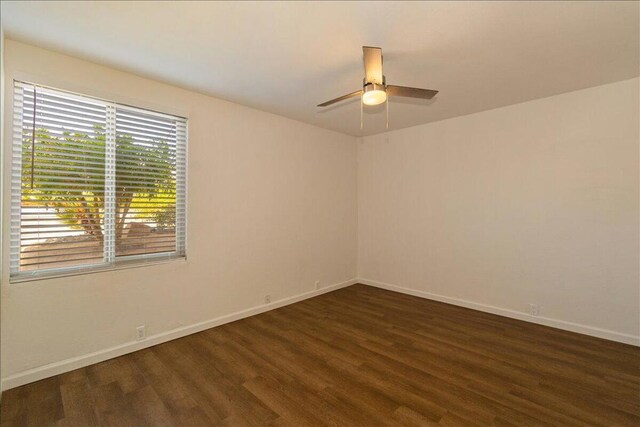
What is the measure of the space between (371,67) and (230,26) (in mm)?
1070

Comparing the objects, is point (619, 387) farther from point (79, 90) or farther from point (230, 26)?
point (79, 90)

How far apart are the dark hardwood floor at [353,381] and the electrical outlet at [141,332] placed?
0.16m

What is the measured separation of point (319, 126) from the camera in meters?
4.70

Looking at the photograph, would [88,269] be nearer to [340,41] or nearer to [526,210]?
[340,41]

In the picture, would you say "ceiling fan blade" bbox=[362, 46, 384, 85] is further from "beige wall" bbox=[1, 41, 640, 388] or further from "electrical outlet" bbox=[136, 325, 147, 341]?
"electrical outlet" bbox=[136, 325, 147, 341]

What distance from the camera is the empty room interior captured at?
2.07 metres

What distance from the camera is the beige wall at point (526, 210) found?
3.07m

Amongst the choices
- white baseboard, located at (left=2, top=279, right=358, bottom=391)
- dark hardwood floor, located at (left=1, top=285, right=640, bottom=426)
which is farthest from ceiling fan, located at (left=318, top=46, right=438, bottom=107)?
white baseboard, located at (left=2, top=279, right=358, bottom=391)

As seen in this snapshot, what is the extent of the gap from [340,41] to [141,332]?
10.7 ft

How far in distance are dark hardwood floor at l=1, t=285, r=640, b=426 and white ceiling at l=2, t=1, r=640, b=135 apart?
8.93 feet

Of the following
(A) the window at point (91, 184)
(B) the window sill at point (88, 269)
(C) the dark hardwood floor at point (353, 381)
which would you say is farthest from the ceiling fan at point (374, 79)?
(B) the window sill at point (88, 269)

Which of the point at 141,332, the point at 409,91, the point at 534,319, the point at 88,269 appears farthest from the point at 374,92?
the point at 534,319

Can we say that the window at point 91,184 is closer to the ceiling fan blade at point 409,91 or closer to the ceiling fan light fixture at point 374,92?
the ceiling fan light fixture at point 374,92

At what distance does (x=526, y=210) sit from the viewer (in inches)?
143
